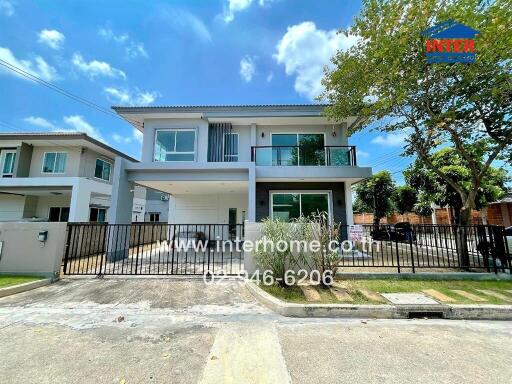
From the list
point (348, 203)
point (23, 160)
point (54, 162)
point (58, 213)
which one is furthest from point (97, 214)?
point (348, 203)

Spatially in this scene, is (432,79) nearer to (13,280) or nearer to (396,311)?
(396,311)

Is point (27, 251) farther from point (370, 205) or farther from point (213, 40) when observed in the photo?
point (370, 205)

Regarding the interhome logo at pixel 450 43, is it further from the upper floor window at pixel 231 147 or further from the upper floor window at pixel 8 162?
the upper floor window at pixel 8 162

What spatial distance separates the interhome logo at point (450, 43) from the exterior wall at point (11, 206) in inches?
984

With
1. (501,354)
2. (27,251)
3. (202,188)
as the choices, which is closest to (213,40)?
(202,188)

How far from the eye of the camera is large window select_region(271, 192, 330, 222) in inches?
458

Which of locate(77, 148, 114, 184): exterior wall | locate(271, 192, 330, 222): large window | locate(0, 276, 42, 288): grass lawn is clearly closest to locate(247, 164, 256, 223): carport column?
locate(271, 192, 330, 222): large window

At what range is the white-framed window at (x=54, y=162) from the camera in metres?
16.5

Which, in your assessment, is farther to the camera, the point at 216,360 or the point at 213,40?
the point at 213,40

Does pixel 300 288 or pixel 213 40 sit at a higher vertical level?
→ pixel 213 40

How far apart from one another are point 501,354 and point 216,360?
383 cm

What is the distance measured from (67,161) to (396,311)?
20593 mm

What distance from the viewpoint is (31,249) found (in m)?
6.76

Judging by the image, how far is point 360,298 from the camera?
5012mm
